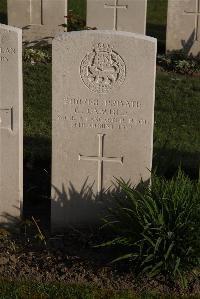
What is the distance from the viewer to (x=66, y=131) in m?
6.06

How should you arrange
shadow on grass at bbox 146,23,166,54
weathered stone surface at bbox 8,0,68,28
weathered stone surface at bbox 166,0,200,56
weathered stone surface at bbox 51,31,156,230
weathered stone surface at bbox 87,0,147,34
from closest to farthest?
weathered stone surface at bbox 51,31,156,230 → weathered stone surface at bbox 87,0,147,34 → weathered stone surface at bbox 166,0,200,56 → weathered stone surface at bbox 8,0,68,28 → shadow on grass at bbox 146,23,166,54

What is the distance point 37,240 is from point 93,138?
1002 millimetres

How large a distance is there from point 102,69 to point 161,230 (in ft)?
4.77

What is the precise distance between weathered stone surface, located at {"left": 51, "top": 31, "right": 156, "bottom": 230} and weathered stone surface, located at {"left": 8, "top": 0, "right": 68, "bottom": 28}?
22.8 ft

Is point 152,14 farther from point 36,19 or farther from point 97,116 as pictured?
point 97,116

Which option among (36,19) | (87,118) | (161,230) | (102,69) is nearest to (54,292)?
(161,230)

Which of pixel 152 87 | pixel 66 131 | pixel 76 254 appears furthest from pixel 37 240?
pixel 152 87

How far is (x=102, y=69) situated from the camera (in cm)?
591

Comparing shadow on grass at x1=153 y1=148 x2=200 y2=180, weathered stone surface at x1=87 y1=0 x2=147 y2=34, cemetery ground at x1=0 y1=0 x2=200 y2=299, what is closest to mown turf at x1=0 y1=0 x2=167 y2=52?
weathered stone surface at x1=87 y1=0 x2=147 y2=34

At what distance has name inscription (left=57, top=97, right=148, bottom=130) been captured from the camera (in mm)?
5973

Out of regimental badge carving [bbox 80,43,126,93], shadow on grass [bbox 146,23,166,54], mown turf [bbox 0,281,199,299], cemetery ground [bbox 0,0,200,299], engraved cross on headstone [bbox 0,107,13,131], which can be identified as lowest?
mown turf [bbox 0,281,199,299]

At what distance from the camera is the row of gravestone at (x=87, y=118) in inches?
230

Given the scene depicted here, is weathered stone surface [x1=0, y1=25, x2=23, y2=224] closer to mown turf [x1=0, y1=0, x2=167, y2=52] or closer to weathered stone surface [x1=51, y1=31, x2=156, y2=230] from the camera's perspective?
weathered stone surface [x1=51, y1=31, x2=156, y2=230]

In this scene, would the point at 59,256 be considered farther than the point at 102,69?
No
